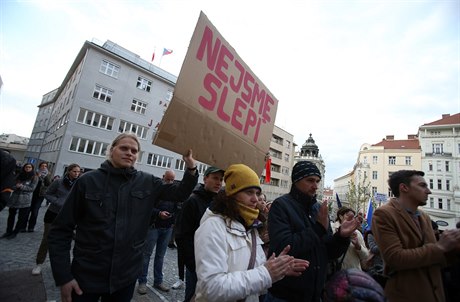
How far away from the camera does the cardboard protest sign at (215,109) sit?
2043mm

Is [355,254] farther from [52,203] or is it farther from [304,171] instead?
[52,203]

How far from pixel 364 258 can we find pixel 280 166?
154ft

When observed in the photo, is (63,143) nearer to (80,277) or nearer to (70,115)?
(70,115)

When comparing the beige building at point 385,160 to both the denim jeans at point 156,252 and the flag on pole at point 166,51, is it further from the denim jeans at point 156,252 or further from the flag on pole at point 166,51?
the denim jeans at point 156,252

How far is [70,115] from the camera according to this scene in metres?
21.2

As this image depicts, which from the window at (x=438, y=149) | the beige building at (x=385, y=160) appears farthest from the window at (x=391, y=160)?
the window at (x=438, y=149)

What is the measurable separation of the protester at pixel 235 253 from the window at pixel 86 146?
2417 centimetres

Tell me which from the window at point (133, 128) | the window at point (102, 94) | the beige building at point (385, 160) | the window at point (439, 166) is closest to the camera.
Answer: the window at point (102, 94)

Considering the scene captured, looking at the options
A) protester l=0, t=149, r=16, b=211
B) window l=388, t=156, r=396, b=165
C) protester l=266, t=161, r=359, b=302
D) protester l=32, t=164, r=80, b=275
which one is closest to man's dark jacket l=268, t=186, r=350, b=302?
protester l=266, t=161, r=359, b=302

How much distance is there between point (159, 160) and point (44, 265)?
74.2 ft

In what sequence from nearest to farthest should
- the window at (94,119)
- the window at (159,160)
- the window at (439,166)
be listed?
the window at (94,119) < the window at (159,160) < the window at (439,166)

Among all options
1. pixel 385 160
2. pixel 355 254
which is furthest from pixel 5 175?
pixel 385 160

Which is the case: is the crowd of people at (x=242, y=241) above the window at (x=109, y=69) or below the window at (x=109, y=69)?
below

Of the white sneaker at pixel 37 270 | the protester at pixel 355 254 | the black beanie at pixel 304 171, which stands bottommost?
the white sneaker at pixel 37 270
